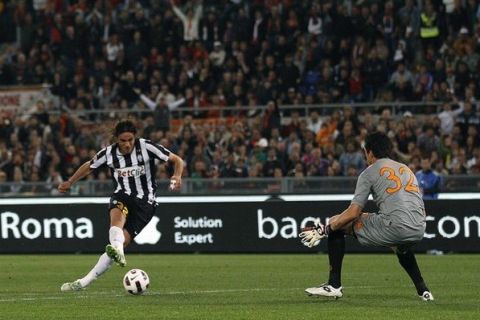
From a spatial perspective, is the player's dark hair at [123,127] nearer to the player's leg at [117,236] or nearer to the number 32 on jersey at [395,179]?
the player's leg at [117,236]

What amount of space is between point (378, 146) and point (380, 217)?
0.70 m

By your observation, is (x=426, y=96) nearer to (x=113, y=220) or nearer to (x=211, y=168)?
(x=211, y=168)

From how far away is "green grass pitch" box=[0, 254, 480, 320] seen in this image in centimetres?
1136

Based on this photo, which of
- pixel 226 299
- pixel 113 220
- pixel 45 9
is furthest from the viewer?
pixel 45 9

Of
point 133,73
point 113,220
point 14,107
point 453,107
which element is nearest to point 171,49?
point 133,73

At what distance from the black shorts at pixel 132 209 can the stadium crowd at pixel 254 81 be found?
33.5 ft

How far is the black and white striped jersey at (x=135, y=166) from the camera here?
1456 centimetres

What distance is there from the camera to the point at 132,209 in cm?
1455

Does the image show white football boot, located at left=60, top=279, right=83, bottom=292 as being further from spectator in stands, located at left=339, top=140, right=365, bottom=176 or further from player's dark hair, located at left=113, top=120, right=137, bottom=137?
spectator in stands, located at left=339, top=140, right=365, bottom=176

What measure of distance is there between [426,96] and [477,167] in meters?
3.36

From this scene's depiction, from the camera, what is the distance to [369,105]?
27391 mm

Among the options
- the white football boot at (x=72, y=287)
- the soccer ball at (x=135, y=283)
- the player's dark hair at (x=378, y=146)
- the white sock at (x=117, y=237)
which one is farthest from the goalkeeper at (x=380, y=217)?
the white football boot at (x=72, y=287)

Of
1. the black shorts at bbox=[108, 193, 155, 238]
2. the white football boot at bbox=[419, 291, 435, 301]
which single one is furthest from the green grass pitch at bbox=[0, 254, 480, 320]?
the black shorts at bbox=[108, 193, 155, 238]

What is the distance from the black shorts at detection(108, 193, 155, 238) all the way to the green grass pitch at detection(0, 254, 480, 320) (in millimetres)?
744
